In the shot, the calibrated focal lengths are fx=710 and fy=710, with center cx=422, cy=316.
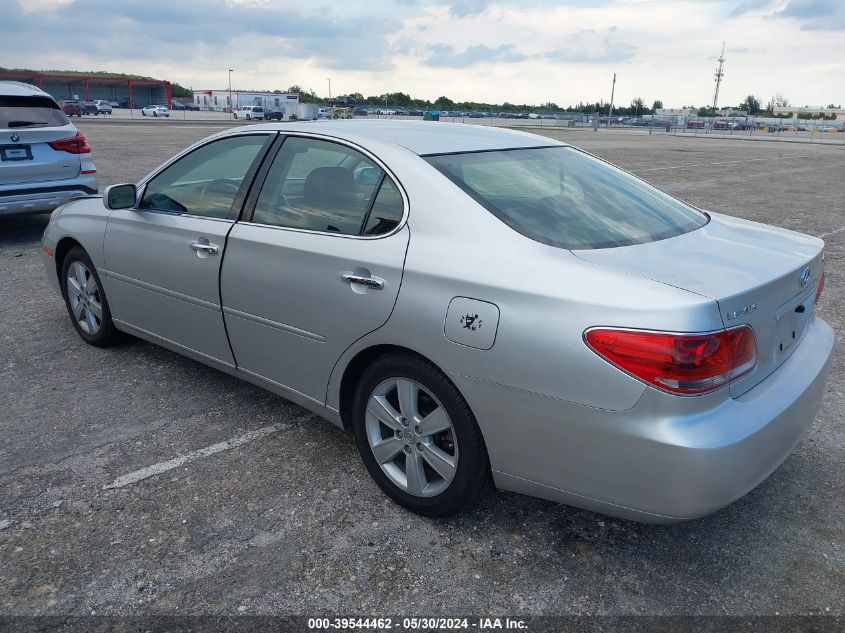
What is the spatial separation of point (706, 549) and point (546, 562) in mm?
649

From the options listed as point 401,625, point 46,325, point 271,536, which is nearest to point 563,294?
point 401,625

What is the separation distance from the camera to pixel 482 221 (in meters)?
2.71

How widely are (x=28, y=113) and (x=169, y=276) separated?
17.3ft

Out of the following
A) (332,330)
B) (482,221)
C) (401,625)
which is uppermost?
(482,221)

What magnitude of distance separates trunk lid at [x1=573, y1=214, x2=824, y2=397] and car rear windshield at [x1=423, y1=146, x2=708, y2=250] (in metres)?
0.13

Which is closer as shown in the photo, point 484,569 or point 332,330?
point 484,569

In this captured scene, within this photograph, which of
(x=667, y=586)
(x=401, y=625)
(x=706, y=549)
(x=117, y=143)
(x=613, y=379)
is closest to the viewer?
(x=613, y=379)

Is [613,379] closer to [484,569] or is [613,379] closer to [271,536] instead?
[484,569]

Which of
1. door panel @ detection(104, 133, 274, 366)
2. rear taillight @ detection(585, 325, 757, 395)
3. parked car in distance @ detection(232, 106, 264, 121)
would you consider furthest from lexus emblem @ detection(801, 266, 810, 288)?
parked car in distance @ detection(232, 106, 264, 121)

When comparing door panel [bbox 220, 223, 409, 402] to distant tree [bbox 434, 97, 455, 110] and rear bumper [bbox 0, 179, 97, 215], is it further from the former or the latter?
distant tree [bbox 434, 97, 455, 110]

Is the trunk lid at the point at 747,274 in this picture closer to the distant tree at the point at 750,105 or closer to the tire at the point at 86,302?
the tire at the point at 86,302

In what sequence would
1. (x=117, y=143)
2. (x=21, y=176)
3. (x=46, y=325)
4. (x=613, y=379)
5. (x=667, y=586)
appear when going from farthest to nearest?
(x=117, y=143)
(x=21, y=176)
(x=46, y=325)
(x=667, y=586)
(x=613, y=379)

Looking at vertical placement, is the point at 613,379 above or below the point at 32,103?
below

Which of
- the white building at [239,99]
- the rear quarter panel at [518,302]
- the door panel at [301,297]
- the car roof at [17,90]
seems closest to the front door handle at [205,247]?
the door panel at [301,297]
